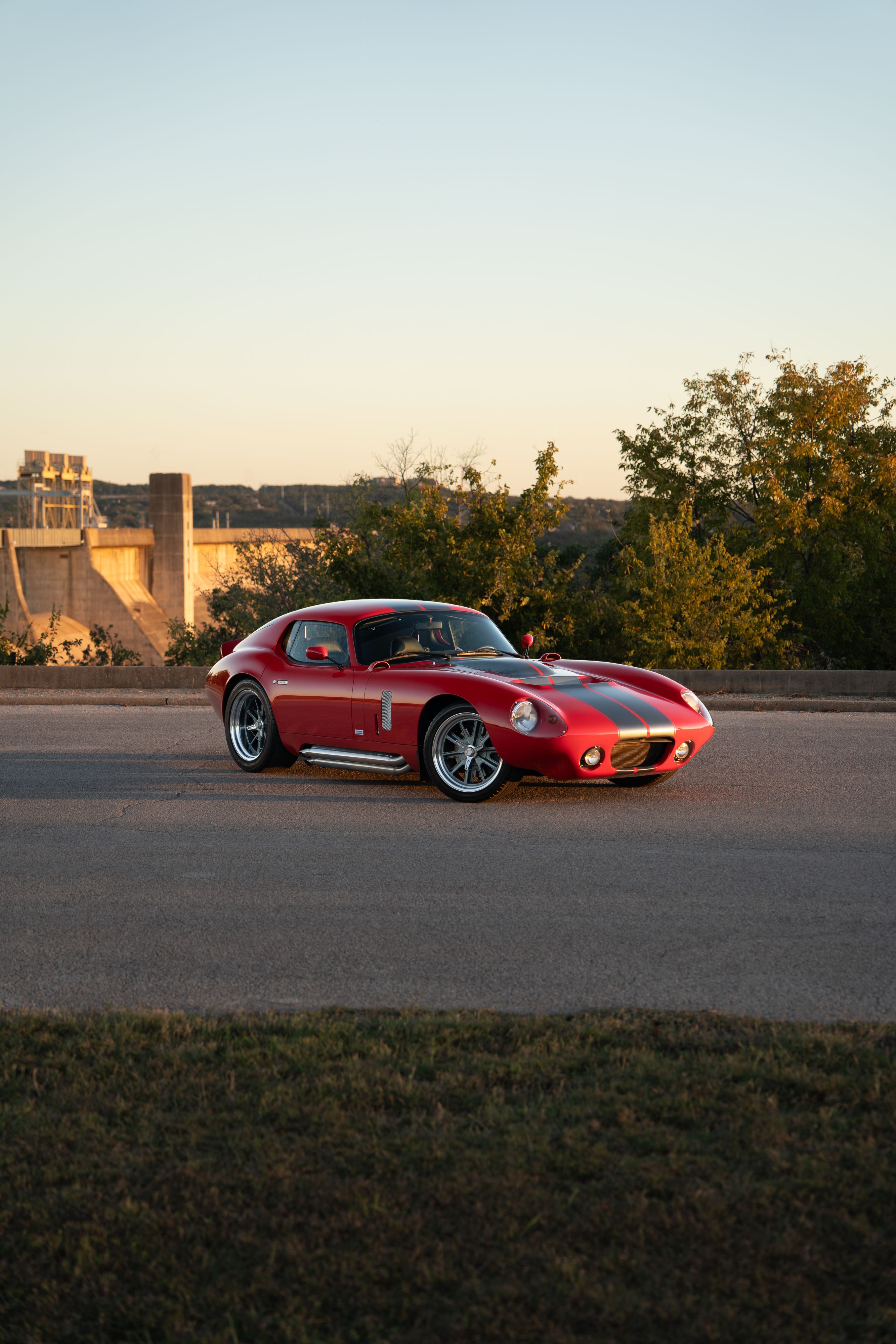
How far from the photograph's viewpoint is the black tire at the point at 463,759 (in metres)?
9.44

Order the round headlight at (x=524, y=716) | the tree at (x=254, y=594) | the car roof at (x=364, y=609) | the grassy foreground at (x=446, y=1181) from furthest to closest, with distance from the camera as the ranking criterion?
1. the tree at (x=254, y=594)
2. the car roof at (x=364, y=609)
3. the round headlight at (x=524, y=716)
4. the grassy foreground at (x=446, y=1181)

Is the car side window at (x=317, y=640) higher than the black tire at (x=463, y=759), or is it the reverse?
the car side window at (x=317, y=640)

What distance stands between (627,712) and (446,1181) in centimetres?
659

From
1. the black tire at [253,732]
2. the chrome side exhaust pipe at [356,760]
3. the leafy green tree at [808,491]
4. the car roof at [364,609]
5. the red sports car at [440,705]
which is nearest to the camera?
the red sports car at [440,705]

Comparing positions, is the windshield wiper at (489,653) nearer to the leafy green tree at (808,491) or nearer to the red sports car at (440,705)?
the red sports car at (440,705)

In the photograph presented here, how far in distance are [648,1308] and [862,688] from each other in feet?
54.6

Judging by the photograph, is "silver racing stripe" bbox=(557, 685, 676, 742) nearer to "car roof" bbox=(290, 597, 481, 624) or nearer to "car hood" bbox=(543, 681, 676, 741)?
"car hood" bbox=(543, 681, 676, 741)

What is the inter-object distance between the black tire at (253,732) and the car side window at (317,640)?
45cm

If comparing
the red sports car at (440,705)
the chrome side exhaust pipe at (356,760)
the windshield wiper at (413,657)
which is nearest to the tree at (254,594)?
the red sports car at (440,705)

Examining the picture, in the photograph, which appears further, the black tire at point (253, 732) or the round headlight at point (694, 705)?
the black tire at point (253, 732)

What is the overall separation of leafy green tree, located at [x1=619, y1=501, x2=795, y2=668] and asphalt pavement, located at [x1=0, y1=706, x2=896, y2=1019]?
393 inches

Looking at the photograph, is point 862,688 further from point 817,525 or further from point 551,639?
point 817,525

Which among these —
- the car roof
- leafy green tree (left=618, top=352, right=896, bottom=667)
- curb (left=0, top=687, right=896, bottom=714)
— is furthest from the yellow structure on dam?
the car roof

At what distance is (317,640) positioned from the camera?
35.3 ft
